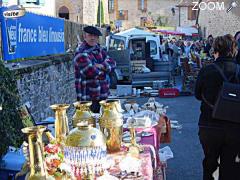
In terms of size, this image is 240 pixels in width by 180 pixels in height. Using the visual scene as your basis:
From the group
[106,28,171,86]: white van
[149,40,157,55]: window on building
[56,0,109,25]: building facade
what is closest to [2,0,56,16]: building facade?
[106,28,171,86]: white van

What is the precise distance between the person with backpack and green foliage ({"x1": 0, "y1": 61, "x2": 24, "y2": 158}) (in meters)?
1.76

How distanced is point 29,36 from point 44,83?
1050mm

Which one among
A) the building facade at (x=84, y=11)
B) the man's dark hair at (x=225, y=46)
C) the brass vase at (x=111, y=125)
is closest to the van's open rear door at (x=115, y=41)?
the man's dark hair at (x=225, y=46)

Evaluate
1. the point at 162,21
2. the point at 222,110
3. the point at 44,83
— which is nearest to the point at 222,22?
the point at 162,21

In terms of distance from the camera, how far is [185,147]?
7.37 meters

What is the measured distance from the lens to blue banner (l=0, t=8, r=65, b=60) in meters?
5.95

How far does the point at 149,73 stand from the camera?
611 inches

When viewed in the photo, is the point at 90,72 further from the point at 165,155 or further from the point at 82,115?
the point at 82,115

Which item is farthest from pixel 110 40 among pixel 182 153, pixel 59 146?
pixel 59 146

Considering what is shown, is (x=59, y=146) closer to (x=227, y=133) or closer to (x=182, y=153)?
(x=227, y=133)

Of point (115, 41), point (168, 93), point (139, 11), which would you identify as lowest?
point (168, 93)

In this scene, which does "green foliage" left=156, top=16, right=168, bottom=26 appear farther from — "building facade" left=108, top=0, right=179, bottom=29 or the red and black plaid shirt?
the red and black plaid shirt

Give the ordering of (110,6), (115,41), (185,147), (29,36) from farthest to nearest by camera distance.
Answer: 1. (110,6)
2. (115,41)
3. (185,147)
4. (29,36)

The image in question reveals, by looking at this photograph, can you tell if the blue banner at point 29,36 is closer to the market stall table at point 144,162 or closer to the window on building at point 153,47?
the market stall table at point 144,162
